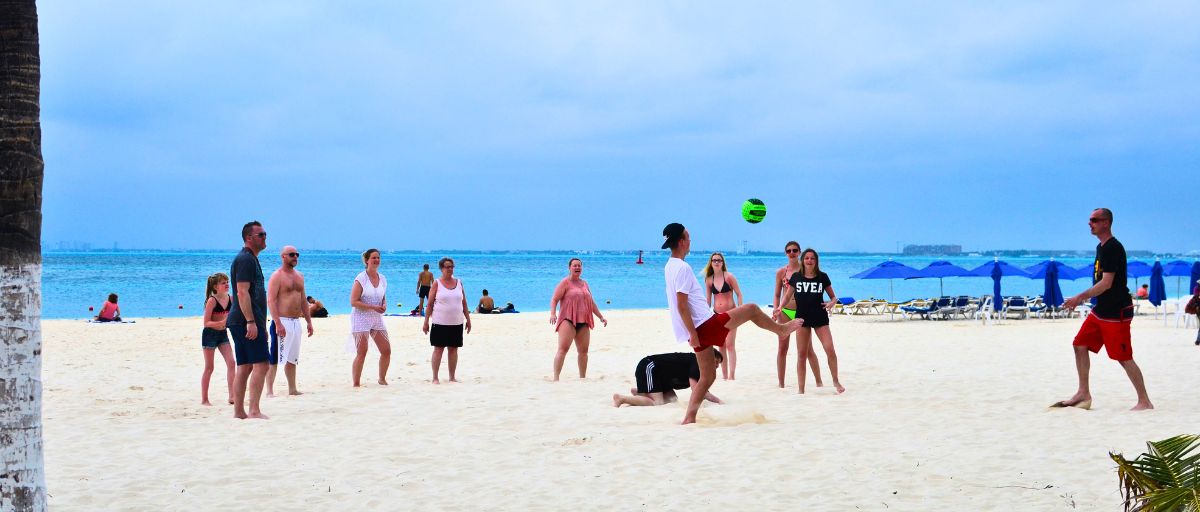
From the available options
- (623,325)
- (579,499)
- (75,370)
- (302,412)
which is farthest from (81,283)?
(579,499)

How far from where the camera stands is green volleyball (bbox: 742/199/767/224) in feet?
41.3

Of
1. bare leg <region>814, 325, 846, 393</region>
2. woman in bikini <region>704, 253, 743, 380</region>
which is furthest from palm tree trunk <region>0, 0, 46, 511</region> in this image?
woman in bikini <region>704, 253, 743, 380</region>

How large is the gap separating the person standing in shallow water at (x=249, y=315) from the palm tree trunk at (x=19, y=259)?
159 inches

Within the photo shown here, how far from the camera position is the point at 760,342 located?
53.6 ft

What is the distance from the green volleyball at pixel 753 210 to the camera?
1260cm

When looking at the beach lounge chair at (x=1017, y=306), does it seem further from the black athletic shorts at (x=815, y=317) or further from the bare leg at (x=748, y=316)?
the bare leg at (x=748, y=316)

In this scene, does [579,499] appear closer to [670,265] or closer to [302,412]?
[670,265]

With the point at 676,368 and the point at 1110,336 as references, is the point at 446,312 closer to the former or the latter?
the point at 676,368

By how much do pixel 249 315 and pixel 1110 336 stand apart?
7077mm

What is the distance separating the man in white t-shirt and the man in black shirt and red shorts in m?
2.79

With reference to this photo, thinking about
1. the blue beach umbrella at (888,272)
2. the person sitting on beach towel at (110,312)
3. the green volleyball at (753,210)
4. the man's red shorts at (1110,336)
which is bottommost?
the person sitting on beach towel at (110,312)

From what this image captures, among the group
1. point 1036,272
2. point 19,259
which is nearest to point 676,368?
point 19,259

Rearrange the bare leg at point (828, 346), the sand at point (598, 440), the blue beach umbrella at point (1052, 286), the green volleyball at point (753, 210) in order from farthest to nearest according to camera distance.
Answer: the blue beach umbrella at point (1052, 286), the green volleyball at point (753, 210), the bare leg at point (828, 346), the sand at point (598, 440)

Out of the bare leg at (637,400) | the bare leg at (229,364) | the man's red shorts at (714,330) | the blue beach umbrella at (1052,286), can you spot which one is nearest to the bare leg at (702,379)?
the man's red shorts at (714,330)
